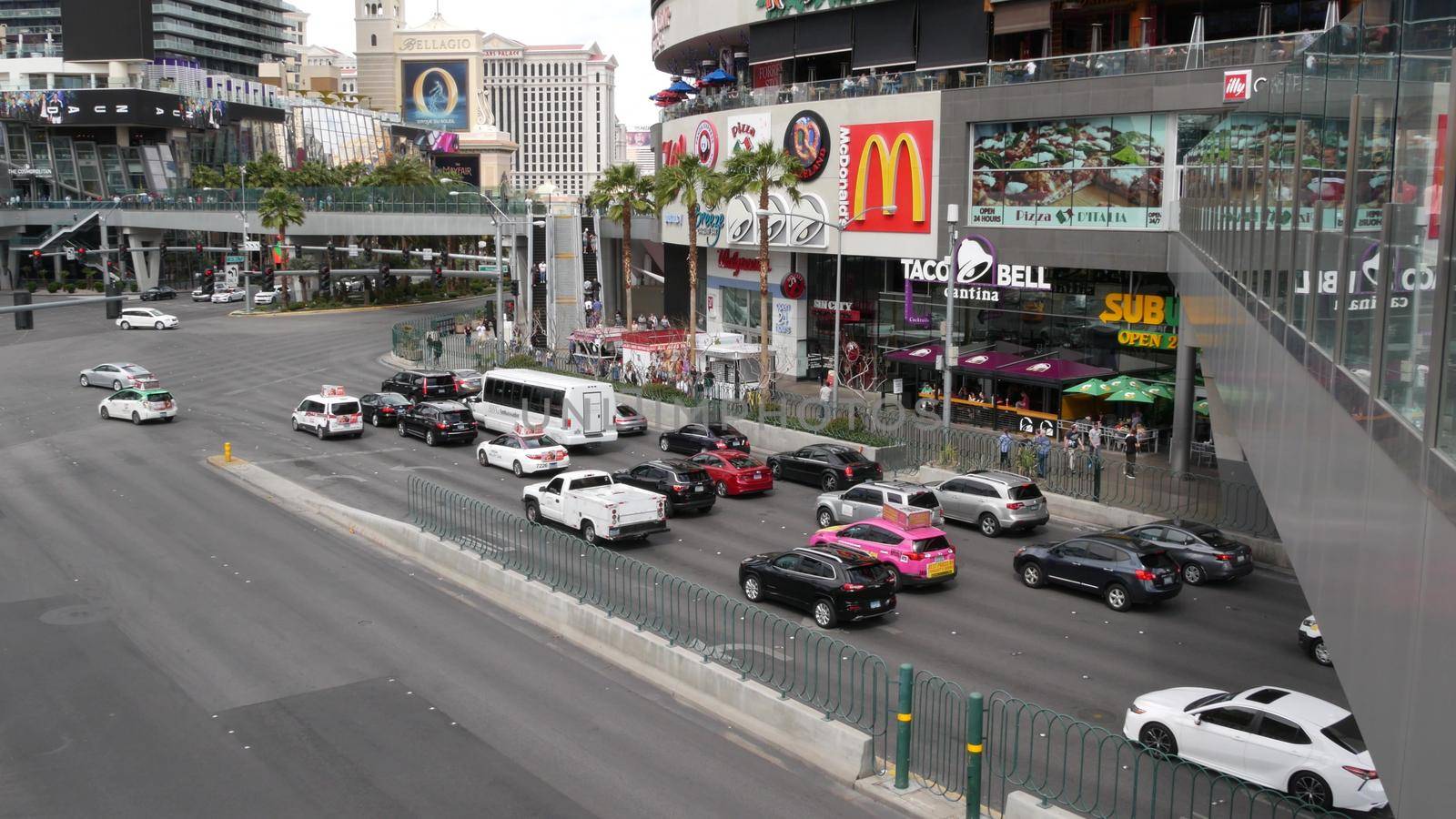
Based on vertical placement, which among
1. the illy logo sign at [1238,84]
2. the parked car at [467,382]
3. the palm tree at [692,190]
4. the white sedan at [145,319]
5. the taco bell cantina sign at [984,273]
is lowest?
the parked car at [467,382]

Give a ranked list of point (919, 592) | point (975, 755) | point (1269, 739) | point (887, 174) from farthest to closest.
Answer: point (887, 174)
point (919, 592)
point (1269, 739)
point (975, 755)

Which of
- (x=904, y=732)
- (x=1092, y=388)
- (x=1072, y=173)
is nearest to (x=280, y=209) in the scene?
(x=1072, y=173)

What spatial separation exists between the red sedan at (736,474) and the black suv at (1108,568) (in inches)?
403

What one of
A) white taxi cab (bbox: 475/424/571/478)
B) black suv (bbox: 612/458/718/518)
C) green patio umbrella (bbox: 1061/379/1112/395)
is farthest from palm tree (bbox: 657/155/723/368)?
black suv (bbox: 612/458/718/518)

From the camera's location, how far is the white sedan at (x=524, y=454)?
37.2 metres

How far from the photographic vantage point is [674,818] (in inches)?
593

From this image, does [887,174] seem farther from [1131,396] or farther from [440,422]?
[440,422]

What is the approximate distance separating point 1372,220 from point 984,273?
1487 inches

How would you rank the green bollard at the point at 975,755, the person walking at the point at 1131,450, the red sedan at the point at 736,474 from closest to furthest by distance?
the green bollard at the point at 975,755 → the person walking at the point at 1131,450 → the red sedan at the point at 736,474

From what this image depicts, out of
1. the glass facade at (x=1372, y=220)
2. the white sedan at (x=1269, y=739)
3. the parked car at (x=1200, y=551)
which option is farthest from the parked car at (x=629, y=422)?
the glass facade at (x=1372, y=220)

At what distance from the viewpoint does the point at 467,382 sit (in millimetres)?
51469

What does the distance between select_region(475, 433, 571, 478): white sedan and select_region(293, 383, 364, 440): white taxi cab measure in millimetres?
6632

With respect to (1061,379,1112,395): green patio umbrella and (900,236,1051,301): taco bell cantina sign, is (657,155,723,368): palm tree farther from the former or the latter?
(1061,379,1112,395): green patio umbrella

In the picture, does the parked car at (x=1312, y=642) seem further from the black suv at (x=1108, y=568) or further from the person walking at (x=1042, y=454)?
the person walking at (x=1042, y=454)
